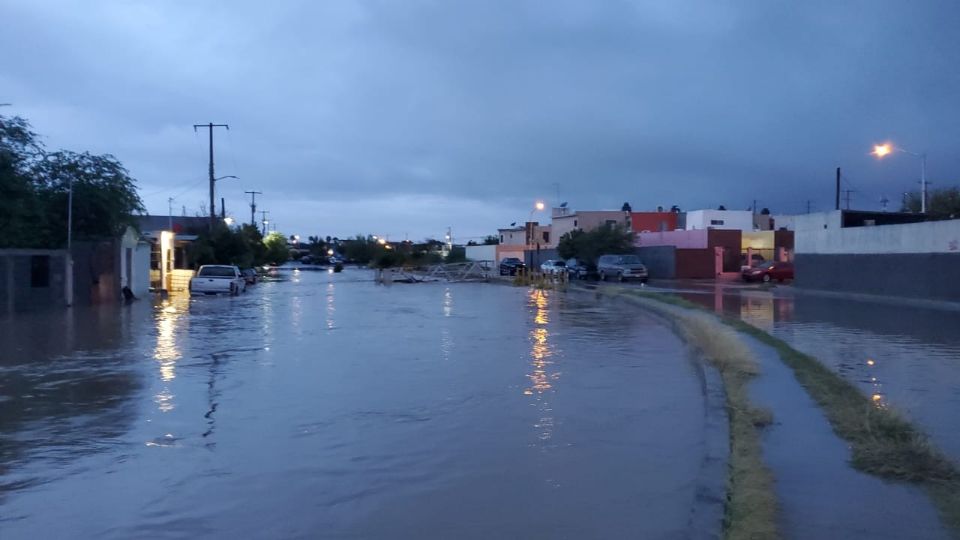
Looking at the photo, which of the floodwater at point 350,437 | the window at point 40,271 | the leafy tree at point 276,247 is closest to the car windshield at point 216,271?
the window at point 40,271

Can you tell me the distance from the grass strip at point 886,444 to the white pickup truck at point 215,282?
3274cm

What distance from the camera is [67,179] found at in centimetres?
3459

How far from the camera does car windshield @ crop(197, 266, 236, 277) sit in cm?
4344

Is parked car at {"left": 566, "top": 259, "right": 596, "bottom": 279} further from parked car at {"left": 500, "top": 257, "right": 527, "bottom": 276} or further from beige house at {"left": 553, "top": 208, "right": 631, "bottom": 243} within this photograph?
beige house at {"left": 553, "top": 208, "right": 631, "bottom": 243}

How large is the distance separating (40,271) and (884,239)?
3228 cm

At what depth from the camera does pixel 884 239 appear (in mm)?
39844

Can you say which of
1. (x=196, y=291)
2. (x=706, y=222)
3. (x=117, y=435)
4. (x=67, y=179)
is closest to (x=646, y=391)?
(x=117, y=435)

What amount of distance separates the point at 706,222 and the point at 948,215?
161 feet

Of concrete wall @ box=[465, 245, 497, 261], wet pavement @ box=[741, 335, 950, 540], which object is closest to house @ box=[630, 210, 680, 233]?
concrete wall @ box=[465, 245, 497, 261]

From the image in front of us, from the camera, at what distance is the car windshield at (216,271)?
143 feet

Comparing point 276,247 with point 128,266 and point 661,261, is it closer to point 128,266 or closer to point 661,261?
point 661,261

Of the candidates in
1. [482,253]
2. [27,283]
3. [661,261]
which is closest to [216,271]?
[27,283]

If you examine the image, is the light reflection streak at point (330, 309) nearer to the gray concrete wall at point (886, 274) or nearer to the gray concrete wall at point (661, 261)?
the gray concrete wall at point (886, 274)

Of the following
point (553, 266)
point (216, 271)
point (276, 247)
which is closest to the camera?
point (216, 271)
